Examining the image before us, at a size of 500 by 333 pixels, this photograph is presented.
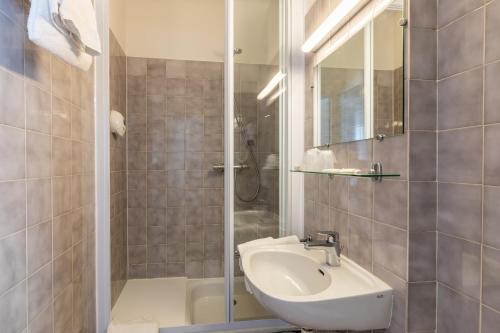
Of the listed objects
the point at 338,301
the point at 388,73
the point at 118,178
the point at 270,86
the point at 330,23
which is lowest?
the point at 338,301

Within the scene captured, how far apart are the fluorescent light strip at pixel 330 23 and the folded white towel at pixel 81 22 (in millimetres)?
1094

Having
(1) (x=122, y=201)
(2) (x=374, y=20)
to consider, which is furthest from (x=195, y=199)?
(2) (x=374, y=20)

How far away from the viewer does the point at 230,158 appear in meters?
1.83

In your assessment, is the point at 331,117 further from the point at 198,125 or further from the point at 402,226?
the point at 198,125

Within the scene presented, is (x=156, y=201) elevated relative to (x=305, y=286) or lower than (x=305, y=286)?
elevated

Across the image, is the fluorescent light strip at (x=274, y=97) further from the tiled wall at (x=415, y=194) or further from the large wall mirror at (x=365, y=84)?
the tiled wall at (x=415, y=194)

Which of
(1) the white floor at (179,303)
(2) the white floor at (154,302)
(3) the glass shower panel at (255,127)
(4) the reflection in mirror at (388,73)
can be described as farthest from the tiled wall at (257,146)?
(4) the reflection in mirror at (388,73)

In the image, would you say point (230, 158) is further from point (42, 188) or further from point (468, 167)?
point (468, 167)

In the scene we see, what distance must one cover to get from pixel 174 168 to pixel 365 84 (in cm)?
185

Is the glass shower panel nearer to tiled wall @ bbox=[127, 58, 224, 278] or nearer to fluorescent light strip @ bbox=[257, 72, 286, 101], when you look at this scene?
fluorescent light strip @ bbox=[257, 72, 286, 101]

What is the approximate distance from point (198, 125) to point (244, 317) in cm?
161

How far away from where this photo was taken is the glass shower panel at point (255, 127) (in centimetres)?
184

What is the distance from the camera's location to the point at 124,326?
5.72 feet

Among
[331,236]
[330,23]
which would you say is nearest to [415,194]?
[331,236]
